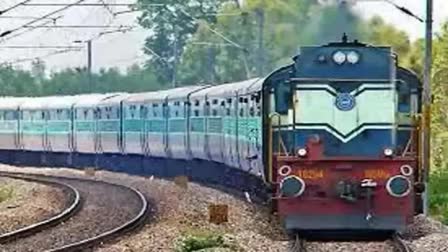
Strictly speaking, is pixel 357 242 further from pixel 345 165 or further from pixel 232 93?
pixel 232 93

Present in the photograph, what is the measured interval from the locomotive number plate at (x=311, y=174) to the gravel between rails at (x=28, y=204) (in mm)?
5756

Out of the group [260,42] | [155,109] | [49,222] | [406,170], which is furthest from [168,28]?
[406,170]

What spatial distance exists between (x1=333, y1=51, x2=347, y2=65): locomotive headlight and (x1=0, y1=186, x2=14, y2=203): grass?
11820 millimetres

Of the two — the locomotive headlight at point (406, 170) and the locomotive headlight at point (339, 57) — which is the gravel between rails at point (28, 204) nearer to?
the locomotive headlight at point (339, 57)

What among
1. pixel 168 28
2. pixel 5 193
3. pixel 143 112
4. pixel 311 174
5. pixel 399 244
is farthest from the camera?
pixel 168 28

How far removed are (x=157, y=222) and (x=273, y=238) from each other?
134 inches

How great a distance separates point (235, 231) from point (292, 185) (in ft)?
8.36

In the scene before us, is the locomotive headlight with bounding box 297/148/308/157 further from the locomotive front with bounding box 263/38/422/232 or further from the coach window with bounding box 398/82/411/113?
the coach window with bounding box 398/82/411/113

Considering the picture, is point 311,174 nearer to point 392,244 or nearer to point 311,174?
point 311,174

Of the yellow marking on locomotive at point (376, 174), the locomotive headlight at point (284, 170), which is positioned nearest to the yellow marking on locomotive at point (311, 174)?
the locomotive headlight at point (284, 170)

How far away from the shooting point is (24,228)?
18.6 metres

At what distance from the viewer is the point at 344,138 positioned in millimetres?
16203

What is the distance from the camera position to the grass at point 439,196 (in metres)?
22.5

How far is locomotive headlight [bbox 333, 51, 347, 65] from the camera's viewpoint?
52.9 feet
